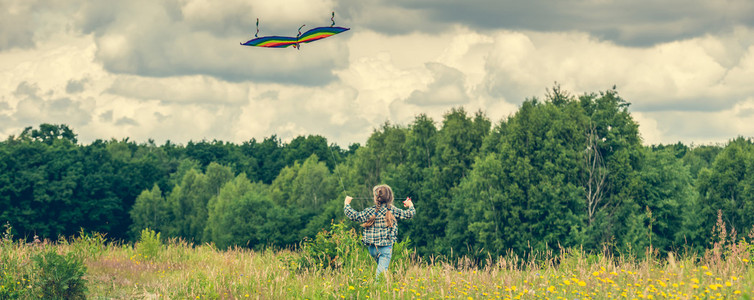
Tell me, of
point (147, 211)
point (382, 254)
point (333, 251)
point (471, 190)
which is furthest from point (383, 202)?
point (147, 211)

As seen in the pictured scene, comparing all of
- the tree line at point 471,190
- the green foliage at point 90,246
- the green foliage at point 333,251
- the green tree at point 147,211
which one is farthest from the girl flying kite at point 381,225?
the green tree at point 147,211

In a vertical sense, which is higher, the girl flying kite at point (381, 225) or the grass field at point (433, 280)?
the girl flying kite at point (381, 225)

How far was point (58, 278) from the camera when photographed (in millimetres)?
8867

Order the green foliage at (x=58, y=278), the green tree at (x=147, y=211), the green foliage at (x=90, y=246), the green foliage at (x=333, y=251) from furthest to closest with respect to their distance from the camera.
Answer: the green tree at (x=147, y=211) → the green foliage at (x=90, y=246) → the green foliage at (x=333, y=251) → the green foliage at (x=58, y=278)

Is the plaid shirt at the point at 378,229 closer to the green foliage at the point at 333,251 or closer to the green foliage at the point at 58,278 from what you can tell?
the green foliage at the point at 333,251

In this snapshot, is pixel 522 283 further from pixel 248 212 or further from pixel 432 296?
pixel 248 212

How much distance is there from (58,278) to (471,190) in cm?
2869

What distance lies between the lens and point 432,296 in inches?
282

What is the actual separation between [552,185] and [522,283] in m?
26.7

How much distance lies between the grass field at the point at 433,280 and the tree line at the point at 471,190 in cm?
902

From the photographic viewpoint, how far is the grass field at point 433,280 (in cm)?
663

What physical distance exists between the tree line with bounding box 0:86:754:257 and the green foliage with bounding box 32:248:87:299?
1065 centimetres

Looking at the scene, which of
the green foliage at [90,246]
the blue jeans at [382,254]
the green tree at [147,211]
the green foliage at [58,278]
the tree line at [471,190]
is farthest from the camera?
the green tree at [147,211]

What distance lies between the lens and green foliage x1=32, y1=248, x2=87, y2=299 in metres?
8.84
